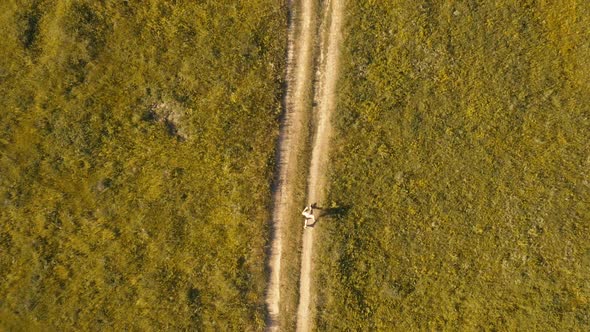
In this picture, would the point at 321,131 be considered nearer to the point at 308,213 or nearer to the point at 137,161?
the point at 308,213

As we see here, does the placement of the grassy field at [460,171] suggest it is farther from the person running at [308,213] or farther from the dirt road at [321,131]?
the person running at [308,213]

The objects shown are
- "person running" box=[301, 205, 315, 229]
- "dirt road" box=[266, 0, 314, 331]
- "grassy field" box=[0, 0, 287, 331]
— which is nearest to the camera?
"person running" box=[301, 205, 315, 229]

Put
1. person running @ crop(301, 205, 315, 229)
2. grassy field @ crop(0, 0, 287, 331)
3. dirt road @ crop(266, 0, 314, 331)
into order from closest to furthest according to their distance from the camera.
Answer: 1. person running @ crop(301, 205, 315, 229)
2. grassy field @ crop(0, 0, 287, 331)
3. dirt road @ crop(266, 0, 314, 331)

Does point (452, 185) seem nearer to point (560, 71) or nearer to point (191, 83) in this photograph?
point (560, 71)

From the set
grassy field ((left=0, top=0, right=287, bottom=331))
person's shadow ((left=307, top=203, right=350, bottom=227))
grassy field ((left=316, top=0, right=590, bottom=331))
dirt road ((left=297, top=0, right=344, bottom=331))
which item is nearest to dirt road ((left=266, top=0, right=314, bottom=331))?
grassy field ((left=0, top=0, right=287, bottom=331))

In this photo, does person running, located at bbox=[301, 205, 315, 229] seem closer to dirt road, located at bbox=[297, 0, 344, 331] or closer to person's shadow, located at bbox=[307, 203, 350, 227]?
person's shadow, located at bbox=[307, 203, 350, 227]

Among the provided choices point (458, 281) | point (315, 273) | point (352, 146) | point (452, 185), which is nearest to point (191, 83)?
point (352, 146)
